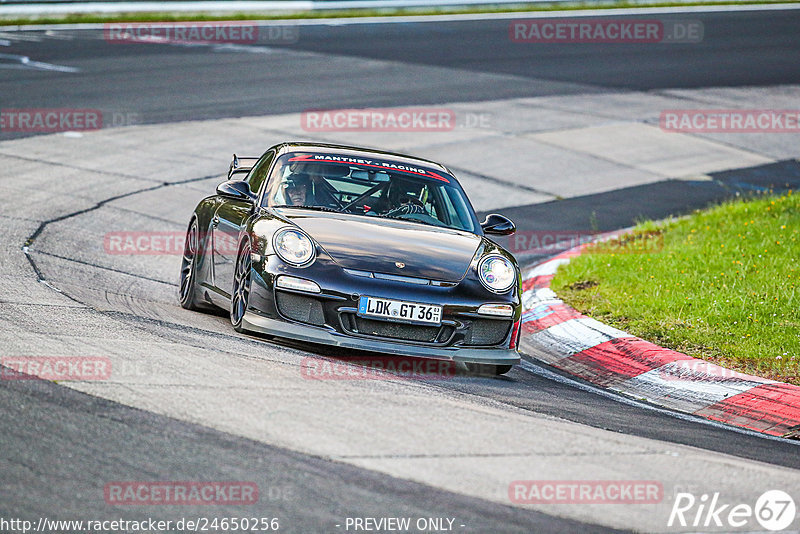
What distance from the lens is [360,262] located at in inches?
260

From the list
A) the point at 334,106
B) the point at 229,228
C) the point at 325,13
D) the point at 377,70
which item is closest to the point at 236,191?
the point at 229,228

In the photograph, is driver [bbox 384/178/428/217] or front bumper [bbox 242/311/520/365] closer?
front bumper [bbox 242/311/520/365]

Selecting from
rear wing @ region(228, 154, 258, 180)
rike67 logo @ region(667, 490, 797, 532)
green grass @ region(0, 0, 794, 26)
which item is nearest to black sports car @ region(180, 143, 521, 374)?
rear wing @ region(228, 154, 258, 180)

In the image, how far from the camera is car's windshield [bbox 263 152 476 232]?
7.67 meters

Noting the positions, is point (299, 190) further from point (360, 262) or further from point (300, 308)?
point (300, 308)

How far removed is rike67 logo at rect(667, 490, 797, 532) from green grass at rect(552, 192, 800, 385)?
110 inches

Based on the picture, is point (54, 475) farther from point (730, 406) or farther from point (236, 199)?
point (730, 406)

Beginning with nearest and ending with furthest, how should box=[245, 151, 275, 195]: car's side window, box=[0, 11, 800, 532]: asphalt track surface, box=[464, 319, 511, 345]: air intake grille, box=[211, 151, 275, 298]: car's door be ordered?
box=[0, 11, 800, 532]: asphalt track surface < box=[464, 319, 511, 345]: air intake grille < box=[211, 151, 275, 298]: car's door < box=[245, 151, 275, 195]: car's side window

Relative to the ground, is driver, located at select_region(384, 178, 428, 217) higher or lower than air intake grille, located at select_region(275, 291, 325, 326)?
higher

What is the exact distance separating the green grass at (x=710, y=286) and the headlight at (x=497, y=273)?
5.23 feet

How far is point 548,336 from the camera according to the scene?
8.59 meters

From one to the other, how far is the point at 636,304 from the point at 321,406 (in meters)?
4.38

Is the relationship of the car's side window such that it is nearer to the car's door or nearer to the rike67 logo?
the car's door

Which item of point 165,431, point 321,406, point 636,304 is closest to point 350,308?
point 321,406
